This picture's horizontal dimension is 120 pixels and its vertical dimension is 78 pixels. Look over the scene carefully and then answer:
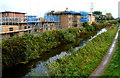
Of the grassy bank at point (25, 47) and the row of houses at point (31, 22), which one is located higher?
the row of houses at point (31, 22)

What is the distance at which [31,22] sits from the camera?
4184cm

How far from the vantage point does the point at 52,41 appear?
3067 cm

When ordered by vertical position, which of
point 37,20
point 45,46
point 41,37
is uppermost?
point 37,20

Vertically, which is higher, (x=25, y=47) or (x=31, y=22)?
(x=31, y=22)

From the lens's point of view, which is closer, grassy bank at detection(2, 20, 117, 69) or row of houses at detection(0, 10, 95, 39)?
grassy bank at detection(2, 20, 117, 69)

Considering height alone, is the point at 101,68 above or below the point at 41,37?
below

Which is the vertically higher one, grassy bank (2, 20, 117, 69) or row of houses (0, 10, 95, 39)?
row of houses (0, 10, 95, 39)

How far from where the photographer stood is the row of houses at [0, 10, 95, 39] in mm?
32978

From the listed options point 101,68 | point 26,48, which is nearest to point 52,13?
point 26,48

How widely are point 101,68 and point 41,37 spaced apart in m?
14.7

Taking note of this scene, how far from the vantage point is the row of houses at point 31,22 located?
3298 centimetres

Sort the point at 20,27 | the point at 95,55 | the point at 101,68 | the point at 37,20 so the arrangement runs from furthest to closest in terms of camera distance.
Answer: the point at 37,20, the point at 20,27, the point at 95,55, the point at 101,68

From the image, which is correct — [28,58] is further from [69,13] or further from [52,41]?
[69,13]

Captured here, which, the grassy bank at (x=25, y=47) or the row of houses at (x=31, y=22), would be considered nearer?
the grassy bank at (x=25, y=47)
